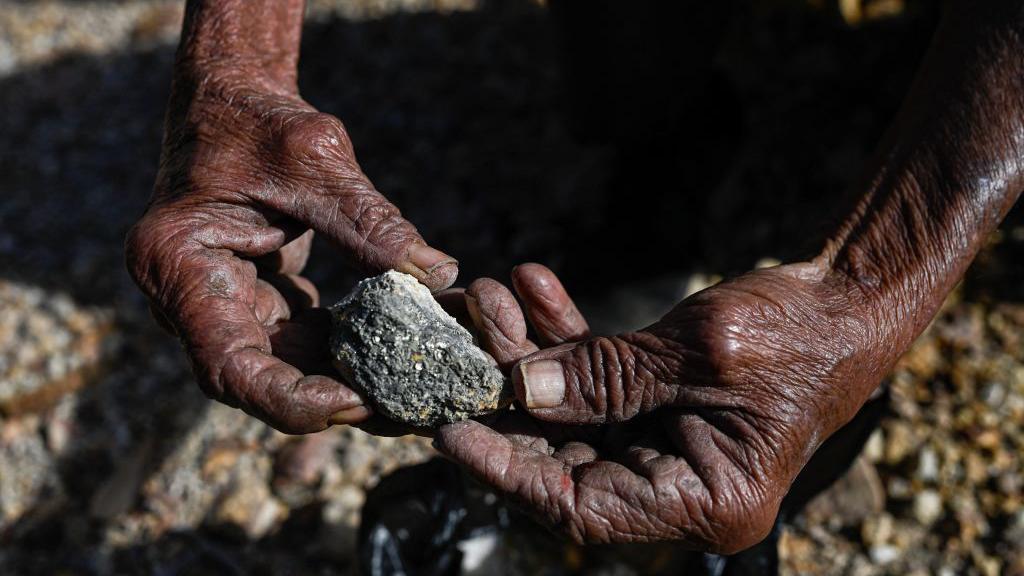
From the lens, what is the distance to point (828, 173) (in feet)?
13.1

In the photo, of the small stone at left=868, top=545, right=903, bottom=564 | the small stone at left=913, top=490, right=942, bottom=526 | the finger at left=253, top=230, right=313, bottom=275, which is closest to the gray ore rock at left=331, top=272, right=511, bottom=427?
the finger at left=253, top=230, right=313, bottom=275

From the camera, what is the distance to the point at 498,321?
78.3 inches

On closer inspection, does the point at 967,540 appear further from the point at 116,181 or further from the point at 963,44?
the point at 116,181

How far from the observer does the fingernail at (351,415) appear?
1.90 m

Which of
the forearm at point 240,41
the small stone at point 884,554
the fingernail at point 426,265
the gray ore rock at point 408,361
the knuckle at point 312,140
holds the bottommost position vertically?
the small stone at point 884,554

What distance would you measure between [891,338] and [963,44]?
31.0 inches

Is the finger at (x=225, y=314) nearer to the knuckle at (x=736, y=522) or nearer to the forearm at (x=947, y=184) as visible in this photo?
the knuckle at (x=736, y=522)

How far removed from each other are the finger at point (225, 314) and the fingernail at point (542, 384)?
0.37m

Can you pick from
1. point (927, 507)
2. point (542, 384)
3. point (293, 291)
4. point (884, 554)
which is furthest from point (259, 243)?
Result: point (927, 507)

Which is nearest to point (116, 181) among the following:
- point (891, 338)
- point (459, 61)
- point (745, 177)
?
point (459, 61)

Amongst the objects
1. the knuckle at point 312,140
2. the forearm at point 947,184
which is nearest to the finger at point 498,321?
the knuckle at point 312,140

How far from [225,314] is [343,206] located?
1.18ft

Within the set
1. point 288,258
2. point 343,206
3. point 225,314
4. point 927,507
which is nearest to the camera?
point 225,314

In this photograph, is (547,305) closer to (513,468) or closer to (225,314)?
(513,468)
